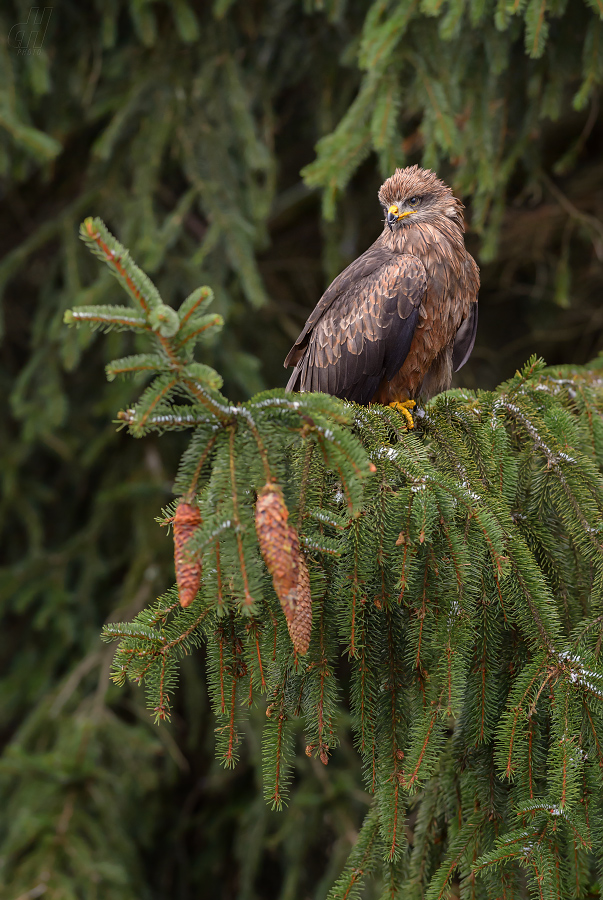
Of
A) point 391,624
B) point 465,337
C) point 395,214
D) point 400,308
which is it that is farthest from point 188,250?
point 391,624

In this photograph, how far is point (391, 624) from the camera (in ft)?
6.52

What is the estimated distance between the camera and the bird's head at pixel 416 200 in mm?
3516

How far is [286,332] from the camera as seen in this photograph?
561cm

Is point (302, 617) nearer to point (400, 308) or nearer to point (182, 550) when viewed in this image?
point (182, 550)

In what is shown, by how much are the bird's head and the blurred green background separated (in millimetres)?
160

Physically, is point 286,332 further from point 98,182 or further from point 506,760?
point 506,760

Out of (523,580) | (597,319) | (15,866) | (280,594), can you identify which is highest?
(597,319)

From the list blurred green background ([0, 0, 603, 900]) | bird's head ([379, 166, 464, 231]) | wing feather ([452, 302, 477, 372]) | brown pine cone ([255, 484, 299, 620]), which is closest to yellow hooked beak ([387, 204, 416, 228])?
bird's head ([379, 166, 464, 231])

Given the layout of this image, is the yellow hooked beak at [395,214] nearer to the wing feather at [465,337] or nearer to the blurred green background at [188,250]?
the blurred green background at [188,250]

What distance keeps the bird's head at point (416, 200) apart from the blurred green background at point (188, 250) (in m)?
0.16

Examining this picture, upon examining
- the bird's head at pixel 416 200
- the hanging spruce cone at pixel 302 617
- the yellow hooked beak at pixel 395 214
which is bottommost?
the hanging spruce cone at pixel 302 617

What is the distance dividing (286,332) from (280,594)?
4346mm

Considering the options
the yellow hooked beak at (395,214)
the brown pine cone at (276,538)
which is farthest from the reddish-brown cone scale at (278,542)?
the yellow hooked beak at (395,214)

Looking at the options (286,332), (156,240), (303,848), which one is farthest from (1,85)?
(303,848)
